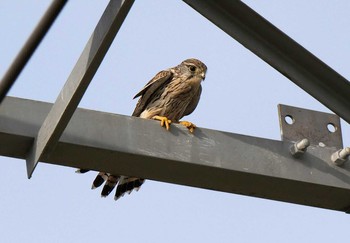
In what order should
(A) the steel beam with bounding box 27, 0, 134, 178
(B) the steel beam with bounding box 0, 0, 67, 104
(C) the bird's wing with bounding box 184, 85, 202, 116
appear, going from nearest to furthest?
1. (B) the steel beam with bounding box 0, 0, 67, 104
2. (A) the steel beam with bounding box 27, 0, 134, 178
3. (C) the bird's wing with bounding box 184, 85, 202, 116

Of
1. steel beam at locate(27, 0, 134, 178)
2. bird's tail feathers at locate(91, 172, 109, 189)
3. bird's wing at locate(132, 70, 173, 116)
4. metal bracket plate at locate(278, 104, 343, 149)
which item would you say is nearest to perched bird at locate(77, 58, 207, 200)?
bird's wing at locate(132, 70, 173, 116)

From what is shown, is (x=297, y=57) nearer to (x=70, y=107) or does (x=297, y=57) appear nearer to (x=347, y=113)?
(x=347, y=113)

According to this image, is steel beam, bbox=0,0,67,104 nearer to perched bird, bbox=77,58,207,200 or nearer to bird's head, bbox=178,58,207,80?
perched bird, bbox=77,58,207,200

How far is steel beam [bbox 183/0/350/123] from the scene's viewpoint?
3869mm

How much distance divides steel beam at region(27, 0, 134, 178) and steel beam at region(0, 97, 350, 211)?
75 mm

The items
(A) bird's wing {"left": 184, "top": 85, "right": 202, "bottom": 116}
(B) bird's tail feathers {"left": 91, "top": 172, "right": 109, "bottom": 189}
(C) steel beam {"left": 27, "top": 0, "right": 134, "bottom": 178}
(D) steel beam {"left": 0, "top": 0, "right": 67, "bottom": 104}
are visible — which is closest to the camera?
(D) steel beam {"left": 0, "top": 0, "right": 67, "bottom": 104}

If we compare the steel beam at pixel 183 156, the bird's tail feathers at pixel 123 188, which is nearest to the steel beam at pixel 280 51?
the steel beam at pixel 183 156

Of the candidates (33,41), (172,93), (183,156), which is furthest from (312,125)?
(172,93)

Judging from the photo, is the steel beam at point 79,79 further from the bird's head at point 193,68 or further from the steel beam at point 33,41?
the bird's head at point 193,68

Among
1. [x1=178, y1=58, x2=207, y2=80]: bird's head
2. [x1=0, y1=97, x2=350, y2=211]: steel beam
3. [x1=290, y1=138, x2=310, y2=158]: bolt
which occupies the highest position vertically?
[x1=178, y1=58, x2=207, y2=80]: bird's head

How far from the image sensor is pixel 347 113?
4.11 metres

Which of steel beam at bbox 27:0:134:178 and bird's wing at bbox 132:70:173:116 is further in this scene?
bird's wing at bbox 132:70:173:116

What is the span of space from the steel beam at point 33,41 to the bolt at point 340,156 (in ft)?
6.94

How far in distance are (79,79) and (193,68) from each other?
491 cm
